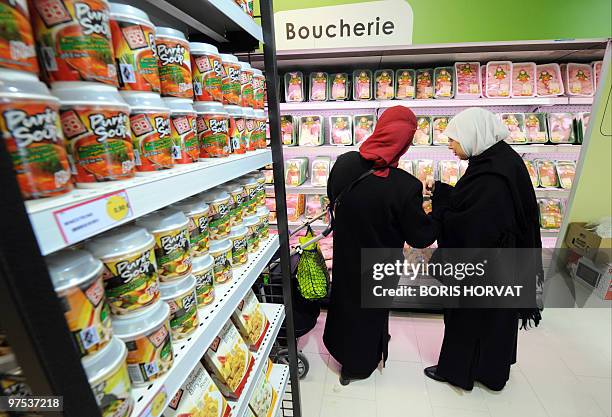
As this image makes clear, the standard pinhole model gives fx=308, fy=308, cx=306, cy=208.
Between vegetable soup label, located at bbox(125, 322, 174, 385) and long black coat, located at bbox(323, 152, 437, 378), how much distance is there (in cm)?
131

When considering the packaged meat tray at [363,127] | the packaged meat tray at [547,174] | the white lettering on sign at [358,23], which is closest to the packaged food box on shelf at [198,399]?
the packaged meat tray at [363,127]

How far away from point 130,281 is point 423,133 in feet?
8.91

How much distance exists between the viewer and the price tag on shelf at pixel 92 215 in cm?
39

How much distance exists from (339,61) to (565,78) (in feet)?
6.24

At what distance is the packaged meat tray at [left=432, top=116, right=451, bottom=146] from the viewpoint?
2721 millimetres

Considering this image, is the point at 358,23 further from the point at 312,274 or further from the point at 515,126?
the point at 312,274

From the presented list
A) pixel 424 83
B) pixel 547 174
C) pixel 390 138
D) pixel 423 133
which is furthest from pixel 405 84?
pixel 547 174

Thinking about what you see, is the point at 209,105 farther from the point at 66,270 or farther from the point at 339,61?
the point at 339,61

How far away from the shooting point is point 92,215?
434 millimetres

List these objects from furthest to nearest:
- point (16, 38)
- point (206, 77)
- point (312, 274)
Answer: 1. point (312, 274)
2. point (206, 77)
3. point (16, 38)

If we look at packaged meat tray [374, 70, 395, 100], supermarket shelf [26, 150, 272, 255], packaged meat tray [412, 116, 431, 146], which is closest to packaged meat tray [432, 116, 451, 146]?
packaged meat tray [412, 116, 431, 146]

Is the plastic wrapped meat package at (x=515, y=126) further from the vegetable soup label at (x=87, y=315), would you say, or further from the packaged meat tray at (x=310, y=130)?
the vegetable soup label at (x=87, y=315)

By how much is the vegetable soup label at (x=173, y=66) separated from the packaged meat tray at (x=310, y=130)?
2.11 m

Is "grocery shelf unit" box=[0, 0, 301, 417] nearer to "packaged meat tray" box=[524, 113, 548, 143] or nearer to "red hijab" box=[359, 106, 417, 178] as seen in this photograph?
"red hijab" box=[359, 106, 417, 178]
